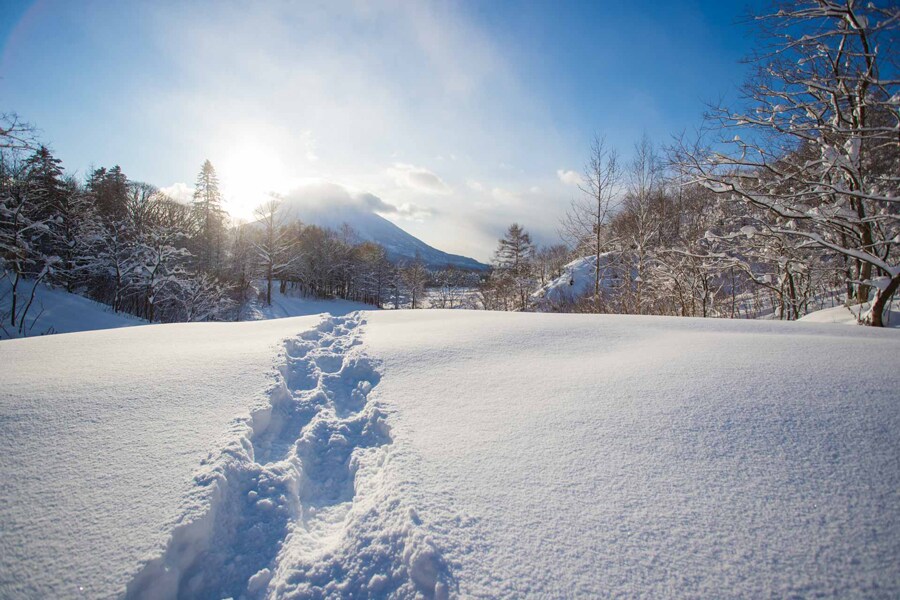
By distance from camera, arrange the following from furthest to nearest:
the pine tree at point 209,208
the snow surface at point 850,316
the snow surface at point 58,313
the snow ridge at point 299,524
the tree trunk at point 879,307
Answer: the pine tree at point 209,208, the snow surface at point 58,313, the snow surface at point 850,316, the tree trunk at point 879,307, the snow ridge at point 299,524

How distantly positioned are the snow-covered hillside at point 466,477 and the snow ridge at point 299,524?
1cm

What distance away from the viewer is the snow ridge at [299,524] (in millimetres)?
1420

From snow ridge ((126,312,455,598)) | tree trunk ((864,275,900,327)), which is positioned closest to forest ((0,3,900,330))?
tree trunk ((864,275,900,327))

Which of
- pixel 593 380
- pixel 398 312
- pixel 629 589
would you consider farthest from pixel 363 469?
pixel 398 312

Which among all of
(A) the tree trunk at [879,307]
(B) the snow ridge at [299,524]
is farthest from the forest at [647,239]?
(B) the snow ridge at [299,524]

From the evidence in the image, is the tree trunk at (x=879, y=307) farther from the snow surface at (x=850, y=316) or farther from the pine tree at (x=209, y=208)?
the pine tree at (x=209, y=208)

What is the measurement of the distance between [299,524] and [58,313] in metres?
20.5

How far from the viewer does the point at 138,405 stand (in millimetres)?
2428

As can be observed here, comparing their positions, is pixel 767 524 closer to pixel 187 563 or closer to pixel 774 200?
pixel 187 563

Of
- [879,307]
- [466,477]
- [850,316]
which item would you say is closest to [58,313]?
[466,477]

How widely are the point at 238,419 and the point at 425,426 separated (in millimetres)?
1410

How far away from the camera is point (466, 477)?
6.05 ft

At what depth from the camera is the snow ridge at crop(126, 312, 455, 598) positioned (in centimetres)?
142

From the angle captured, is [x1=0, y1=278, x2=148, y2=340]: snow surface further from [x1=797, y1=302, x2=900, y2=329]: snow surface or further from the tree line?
[x1=797, y1=302, x2=900, y2=329]: snow surface
